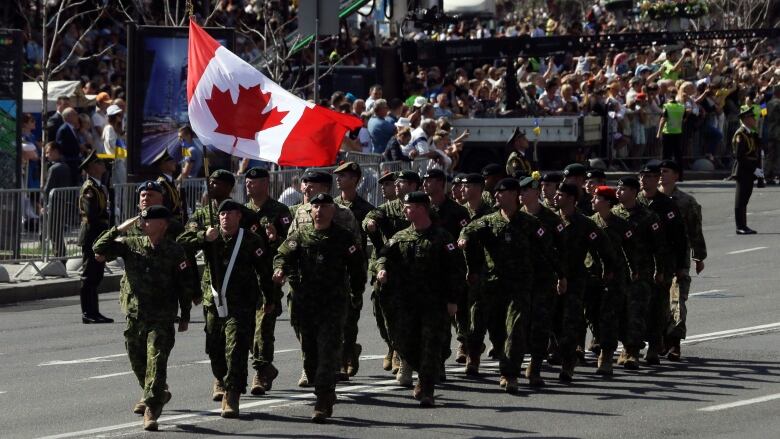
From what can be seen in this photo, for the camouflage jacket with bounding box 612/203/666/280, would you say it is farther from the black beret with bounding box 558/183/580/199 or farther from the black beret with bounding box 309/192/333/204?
the black beret with bounding box 309/192/333/204

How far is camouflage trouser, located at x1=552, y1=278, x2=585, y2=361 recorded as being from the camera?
14.2 meters

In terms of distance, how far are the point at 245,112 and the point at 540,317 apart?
295 cm

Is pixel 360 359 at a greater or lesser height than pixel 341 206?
lesser

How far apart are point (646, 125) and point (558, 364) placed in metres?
18.9

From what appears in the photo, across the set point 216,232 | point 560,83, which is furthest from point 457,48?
point 216,232

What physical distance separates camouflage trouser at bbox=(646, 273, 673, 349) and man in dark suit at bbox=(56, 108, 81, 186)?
10624 mm

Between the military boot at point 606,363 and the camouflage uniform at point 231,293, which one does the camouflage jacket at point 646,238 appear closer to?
the military boot at point 606,363

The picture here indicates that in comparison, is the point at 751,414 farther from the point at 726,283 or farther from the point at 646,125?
the point at 646,125

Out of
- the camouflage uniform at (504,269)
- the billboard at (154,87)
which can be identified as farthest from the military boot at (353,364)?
the billboard at (154,87)

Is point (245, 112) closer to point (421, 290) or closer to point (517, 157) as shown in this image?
point (421, 290)

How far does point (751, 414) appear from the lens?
497 inches

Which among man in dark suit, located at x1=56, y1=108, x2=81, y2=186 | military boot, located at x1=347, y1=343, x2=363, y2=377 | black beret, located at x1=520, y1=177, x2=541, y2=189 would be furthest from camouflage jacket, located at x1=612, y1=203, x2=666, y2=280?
man in dark suit, located at x1=56, y1=108, x2=81, y2=186

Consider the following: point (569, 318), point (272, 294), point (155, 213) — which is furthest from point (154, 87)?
point (155, 213)

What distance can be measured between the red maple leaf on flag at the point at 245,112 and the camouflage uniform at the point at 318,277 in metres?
1.56
